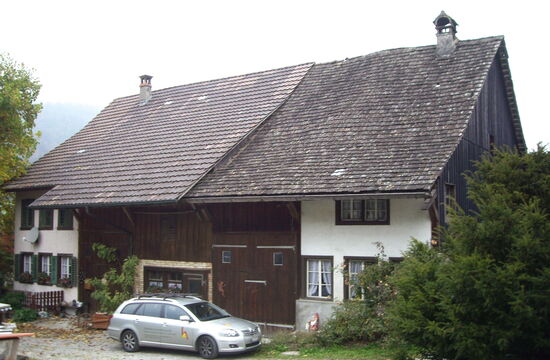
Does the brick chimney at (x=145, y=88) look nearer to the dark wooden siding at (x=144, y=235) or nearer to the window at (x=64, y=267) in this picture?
the dark wooden siding at (x=144, y=235)

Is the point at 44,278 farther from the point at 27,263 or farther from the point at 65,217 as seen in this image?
the point at 65,217

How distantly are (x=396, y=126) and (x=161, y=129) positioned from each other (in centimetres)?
1077

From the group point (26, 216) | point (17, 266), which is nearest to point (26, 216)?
point (26, 216)

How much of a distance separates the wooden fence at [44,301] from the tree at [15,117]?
5.25 m

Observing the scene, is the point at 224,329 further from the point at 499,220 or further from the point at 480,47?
the point at 480,47

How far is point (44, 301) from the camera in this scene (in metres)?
24.3

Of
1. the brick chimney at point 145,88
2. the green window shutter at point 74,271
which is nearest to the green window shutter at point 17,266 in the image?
the green window shutter at point 74,271

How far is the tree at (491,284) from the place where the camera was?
9.86 metres

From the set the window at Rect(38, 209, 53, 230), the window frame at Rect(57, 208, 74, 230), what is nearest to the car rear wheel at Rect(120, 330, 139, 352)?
the window frame at Rect(57, 208, 74, 230)

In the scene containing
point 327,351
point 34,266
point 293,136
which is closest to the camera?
point 327,351

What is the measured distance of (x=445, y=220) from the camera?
16406mm

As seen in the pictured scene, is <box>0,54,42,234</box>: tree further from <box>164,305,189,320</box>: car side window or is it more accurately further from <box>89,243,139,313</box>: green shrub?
<box>164,305,189,320</box>: car side window

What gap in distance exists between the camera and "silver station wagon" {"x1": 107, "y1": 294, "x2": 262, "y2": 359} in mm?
15469

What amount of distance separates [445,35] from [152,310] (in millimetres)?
13095
